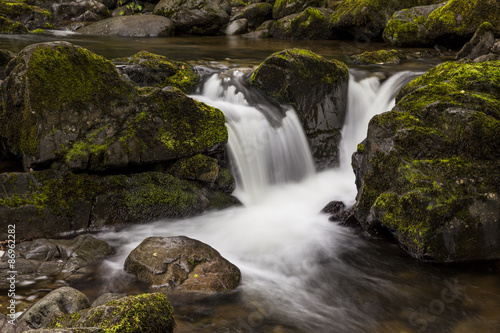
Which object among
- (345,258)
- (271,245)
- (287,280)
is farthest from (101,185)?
(345,258)

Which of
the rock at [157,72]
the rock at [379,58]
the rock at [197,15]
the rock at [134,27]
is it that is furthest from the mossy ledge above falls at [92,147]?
the rock at [197,15]

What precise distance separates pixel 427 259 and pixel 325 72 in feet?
15.8

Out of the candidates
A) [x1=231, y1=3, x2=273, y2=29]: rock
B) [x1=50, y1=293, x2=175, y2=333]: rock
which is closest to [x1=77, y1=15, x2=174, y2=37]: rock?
[x1=231, y1=3, x2=273, y2=29]: rock

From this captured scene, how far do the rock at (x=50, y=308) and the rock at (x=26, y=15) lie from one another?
19.6 m

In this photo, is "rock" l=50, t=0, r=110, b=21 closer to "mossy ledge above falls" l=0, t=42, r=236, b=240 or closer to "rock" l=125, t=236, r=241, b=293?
"mossy ledge above falls" l=0, t=42, r=236, b=240

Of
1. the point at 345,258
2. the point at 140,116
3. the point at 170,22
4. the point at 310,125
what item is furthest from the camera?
the point at 170,22

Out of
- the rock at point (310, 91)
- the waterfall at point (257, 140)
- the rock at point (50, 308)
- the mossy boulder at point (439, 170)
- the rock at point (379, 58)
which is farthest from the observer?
the rock at point (379, 58)

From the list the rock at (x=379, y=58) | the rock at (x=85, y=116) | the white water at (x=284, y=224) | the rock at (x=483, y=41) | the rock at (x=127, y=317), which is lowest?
the white water at (x=284, y=224)

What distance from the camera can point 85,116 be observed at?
5766 mm

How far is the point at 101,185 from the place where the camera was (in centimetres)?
573

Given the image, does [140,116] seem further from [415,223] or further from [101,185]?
[415,223]

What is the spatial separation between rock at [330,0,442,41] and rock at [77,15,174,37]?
7.87 meters

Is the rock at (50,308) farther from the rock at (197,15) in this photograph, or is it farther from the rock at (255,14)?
the rock at (255,14)

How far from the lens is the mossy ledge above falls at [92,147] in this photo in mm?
5418
